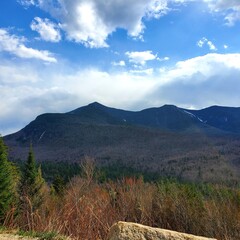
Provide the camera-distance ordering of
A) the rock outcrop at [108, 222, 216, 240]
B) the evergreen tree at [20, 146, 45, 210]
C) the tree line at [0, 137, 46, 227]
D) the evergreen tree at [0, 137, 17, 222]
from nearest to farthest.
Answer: the rock outcrop at [108, 222, 216, 240] → the evergreen tree at [0, 137, 17, 222] → the tree line at [0, 137, 46, 227] → the evergreen tree at [20, 146, 45, 210]

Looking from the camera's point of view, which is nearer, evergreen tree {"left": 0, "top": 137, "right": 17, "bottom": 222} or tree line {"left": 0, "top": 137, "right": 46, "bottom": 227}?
evergreen tree {"left": 0, "top": 137, "right": 17, "bottom": 222}

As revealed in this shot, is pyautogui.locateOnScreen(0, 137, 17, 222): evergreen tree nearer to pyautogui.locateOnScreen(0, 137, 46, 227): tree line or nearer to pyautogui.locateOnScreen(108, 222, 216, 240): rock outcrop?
pyautogui.locateOnScreen(0, 137, 46, 227): tree line

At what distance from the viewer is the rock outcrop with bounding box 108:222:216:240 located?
6.99 m

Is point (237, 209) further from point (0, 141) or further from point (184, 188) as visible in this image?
point (0, 141)

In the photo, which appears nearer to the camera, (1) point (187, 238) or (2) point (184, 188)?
(1) point (187, 238)

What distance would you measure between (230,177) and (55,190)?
112971 millimetres

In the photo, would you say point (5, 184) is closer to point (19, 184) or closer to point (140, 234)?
point (19, 184)

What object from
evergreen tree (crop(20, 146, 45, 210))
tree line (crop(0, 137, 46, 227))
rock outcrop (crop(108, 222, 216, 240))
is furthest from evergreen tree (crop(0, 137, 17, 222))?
rock outcrop (crop(108, 222, 216, 240))

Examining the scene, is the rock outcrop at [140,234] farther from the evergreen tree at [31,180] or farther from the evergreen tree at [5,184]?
the evergreen tree at [31,180]

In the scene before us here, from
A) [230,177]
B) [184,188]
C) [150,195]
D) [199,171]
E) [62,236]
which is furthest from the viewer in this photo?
[199,171]

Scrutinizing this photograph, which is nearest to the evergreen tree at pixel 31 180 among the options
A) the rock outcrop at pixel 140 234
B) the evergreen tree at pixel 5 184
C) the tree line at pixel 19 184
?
the tree line at pixel 19 184

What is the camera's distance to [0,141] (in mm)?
33781

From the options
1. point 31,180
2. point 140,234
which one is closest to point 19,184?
point 31,180

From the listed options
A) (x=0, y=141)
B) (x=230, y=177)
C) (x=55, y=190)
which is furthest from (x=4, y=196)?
(x=230, y=177)
